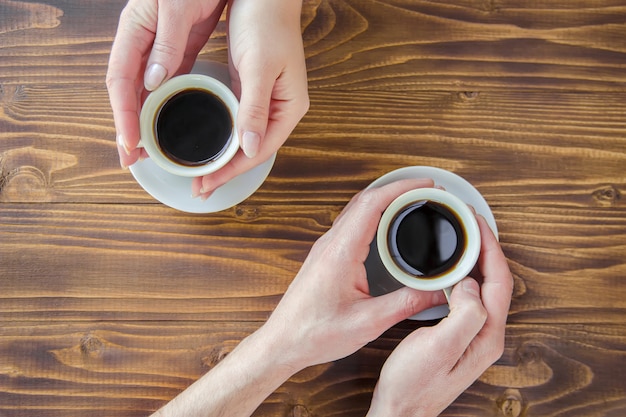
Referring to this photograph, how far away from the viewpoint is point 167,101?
0.92 metres

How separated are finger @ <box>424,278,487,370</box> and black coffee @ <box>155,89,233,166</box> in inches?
19.2

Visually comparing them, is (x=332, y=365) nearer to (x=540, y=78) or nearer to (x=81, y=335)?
(x=81, y=335)

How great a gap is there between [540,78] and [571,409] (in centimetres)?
67

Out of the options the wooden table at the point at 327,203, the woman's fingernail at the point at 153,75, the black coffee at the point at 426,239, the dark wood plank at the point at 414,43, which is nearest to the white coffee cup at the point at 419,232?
the black coffee at the point at 426,239

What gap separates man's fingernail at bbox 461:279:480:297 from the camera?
2.89 feet

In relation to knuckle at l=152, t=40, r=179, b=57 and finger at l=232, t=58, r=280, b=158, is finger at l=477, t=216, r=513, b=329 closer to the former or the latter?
finger at l=232, t=58, r=280, b=158

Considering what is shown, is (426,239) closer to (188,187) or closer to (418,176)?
(418,176)

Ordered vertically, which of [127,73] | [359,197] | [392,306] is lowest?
[392,306]

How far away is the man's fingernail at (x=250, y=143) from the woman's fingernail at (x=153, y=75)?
0.18m

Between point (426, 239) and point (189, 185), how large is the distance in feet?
1.48

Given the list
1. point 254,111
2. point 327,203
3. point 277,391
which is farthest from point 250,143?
point 277,391

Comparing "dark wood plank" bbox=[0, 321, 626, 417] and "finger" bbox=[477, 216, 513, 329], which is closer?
"finger" bbox=[477, 216, 513, 329]

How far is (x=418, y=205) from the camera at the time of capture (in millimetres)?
933

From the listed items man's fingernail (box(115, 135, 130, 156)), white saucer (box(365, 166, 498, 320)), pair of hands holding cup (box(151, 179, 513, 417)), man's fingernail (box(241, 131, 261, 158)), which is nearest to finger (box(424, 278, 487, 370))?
pair of hands holding cup (box(151, 179, 513, 417))
